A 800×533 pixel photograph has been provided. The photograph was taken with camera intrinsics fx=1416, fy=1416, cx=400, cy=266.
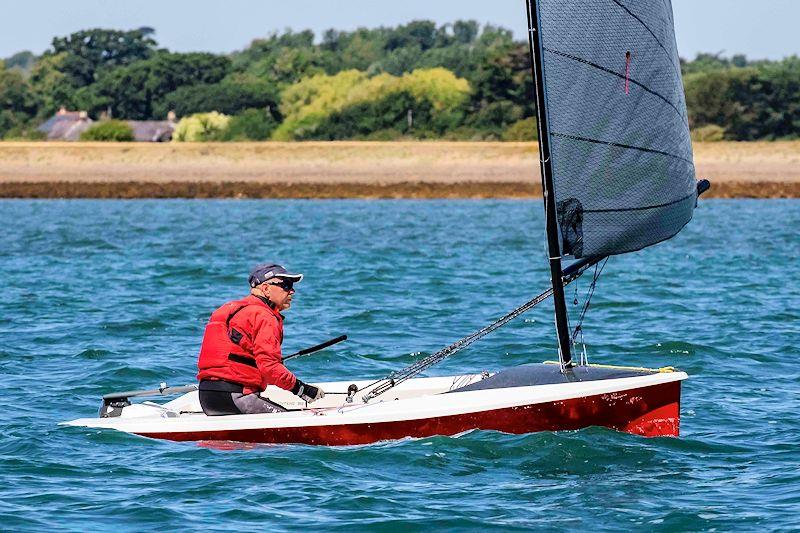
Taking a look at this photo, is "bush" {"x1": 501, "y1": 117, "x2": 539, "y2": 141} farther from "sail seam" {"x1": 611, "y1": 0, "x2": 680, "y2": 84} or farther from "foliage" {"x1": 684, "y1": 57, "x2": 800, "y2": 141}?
"sail seam" {"x1": 611, "y1": 0, "x2": 680, "y2": 84}

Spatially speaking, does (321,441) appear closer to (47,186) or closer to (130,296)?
(130,296)

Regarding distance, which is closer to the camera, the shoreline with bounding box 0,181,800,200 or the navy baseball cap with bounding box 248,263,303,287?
the navy baseball cap with bounding box 248,263,303,287

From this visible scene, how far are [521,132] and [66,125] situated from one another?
34.6 meters

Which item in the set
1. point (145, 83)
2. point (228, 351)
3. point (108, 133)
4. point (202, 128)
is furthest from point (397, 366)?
point (145, 83)

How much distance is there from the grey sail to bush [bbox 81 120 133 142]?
72.2m

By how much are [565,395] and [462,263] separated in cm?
2000

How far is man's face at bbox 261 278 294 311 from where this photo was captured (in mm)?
11328

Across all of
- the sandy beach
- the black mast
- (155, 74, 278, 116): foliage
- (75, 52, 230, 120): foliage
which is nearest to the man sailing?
the black mast

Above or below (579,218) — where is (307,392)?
below

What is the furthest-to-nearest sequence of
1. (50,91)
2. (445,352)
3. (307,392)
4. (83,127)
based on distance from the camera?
(50,91)
(83,127)
(445,352)
(307,392)

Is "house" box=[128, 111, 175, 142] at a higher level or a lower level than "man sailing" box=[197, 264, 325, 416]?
higher

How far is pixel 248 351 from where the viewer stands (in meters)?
11.4

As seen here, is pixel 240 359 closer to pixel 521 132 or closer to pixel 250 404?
pixel 250 404

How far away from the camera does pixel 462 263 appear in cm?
3106
